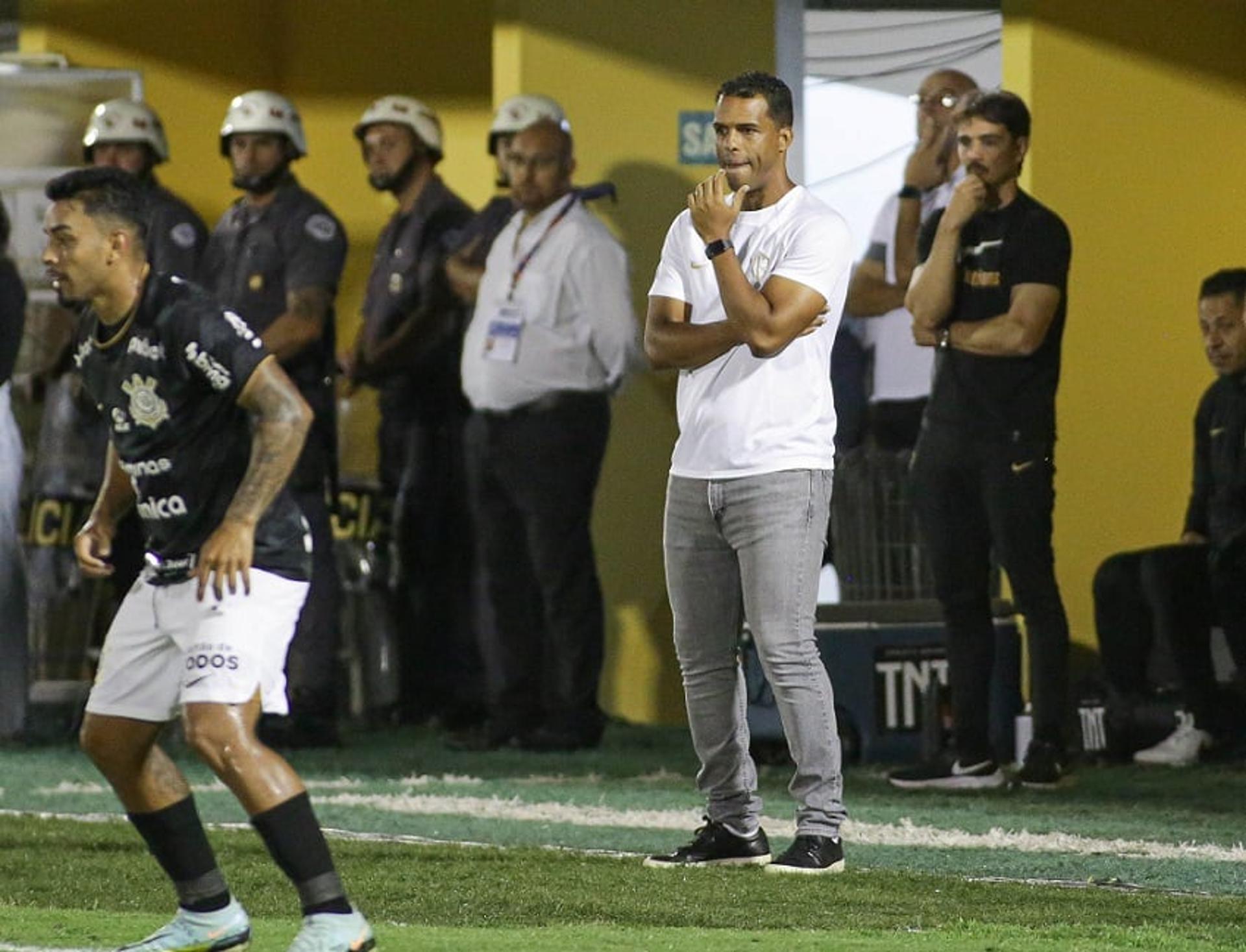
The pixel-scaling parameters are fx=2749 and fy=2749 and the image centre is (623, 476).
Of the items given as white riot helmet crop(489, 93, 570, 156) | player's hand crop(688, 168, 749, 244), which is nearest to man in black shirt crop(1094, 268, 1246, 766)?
white riot helmet crop(489, 93, 570, 156)

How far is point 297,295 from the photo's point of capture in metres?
10.8

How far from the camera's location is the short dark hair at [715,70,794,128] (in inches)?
278

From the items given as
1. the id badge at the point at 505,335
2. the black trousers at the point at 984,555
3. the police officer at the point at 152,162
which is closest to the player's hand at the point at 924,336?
the black trousers at the point at 984,555

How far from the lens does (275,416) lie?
5.70 meters

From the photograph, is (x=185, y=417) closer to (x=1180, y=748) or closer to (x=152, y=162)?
(x=1180, y=748)

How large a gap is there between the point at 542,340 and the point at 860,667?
1.79m

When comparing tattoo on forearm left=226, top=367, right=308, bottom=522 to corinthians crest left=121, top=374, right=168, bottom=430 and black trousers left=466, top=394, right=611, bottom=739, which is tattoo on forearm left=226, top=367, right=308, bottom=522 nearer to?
corinthians crest left=121, top=374, right=168, bottom=430

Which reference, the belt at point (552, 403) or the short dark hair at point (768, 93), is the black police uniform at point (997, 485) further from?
the short dark hair at point (768, 93)

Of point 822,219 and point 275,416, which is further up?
point 822,219

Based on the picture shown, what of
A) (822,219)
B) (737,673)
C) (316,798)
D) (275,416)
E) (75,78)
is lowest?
(316,798)

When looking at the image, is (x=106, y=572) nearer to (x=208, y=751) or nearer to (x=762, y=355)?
(x=208, y=751)

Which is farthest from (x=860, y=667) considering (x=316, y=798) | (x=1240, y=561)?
(x=316, y=798)

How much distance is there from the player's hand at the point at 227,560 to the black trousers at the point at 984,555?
3.85 m

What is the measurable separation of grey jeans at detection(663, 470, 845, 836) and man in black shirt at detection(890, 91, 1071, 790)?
194 cm
